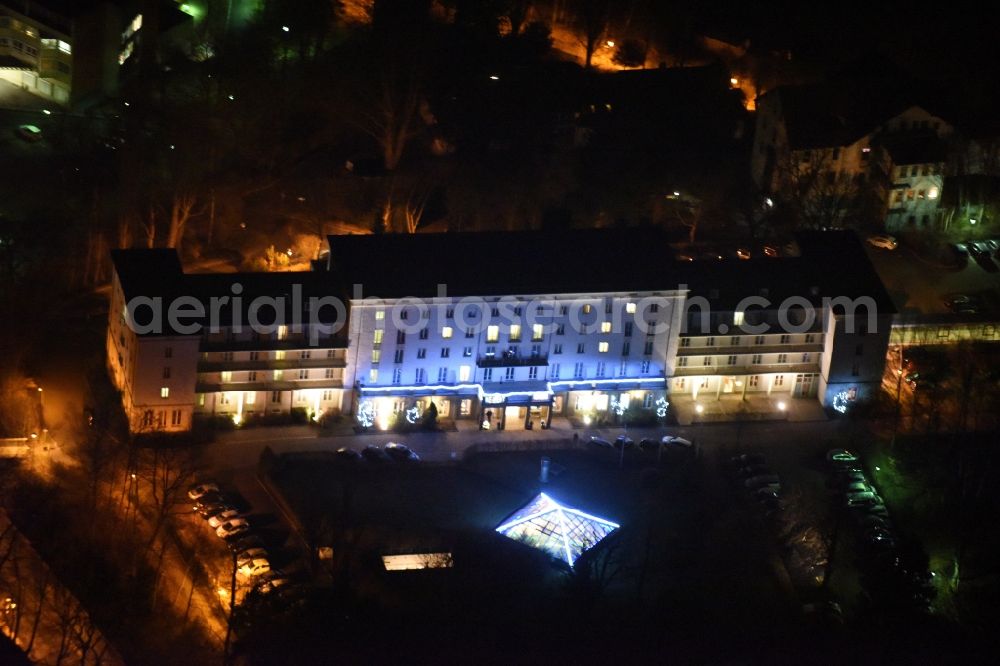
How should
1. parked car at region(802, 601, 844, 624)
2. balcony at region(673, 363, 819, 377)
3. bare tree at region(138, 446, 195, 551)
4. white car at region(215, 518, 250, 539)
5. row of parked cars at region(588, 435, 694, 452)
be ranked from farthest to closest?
balcony at region(673, 363, 819, 377)
row of parked cars at region(588, 435, 694, 452)
bare tree at region(138, 446, 195, 551)
white car at region(215, 518, 250, 539)
parked car at region(802, 601, 844, 624)

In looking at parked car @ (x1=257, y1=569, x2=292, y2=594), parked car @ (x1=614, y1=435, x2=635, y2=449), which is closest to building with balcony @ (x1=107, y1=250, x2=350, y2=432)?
parked car @ (x1=257, y1=569, x2=292, y2=594)

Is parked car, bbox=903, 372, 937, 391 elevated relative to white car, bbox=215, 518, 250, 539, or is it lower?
elevated

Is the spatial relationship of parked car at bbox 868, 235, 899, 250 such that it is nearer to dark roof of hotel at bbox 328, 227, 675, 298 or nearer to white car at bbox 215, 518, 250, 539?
dark roof of hotel at bbox 328, 227, 675, 298

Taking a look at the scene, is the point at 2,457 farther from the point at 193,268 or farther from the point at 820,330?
the point at 820,330

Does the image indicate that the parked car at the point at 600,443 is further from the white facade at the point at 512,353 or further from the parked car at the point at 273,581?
the parked car at the point at 273,581

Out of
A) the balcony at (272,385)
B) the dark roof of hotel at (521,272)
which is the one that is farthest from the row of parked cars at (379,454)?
the dark roof of hotel at (521,272)

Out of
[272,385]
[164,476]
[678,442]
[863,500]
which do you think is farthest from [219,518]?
[863,500]

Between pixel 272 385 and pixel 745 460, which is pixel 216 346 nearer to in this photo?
pixel 272 385
